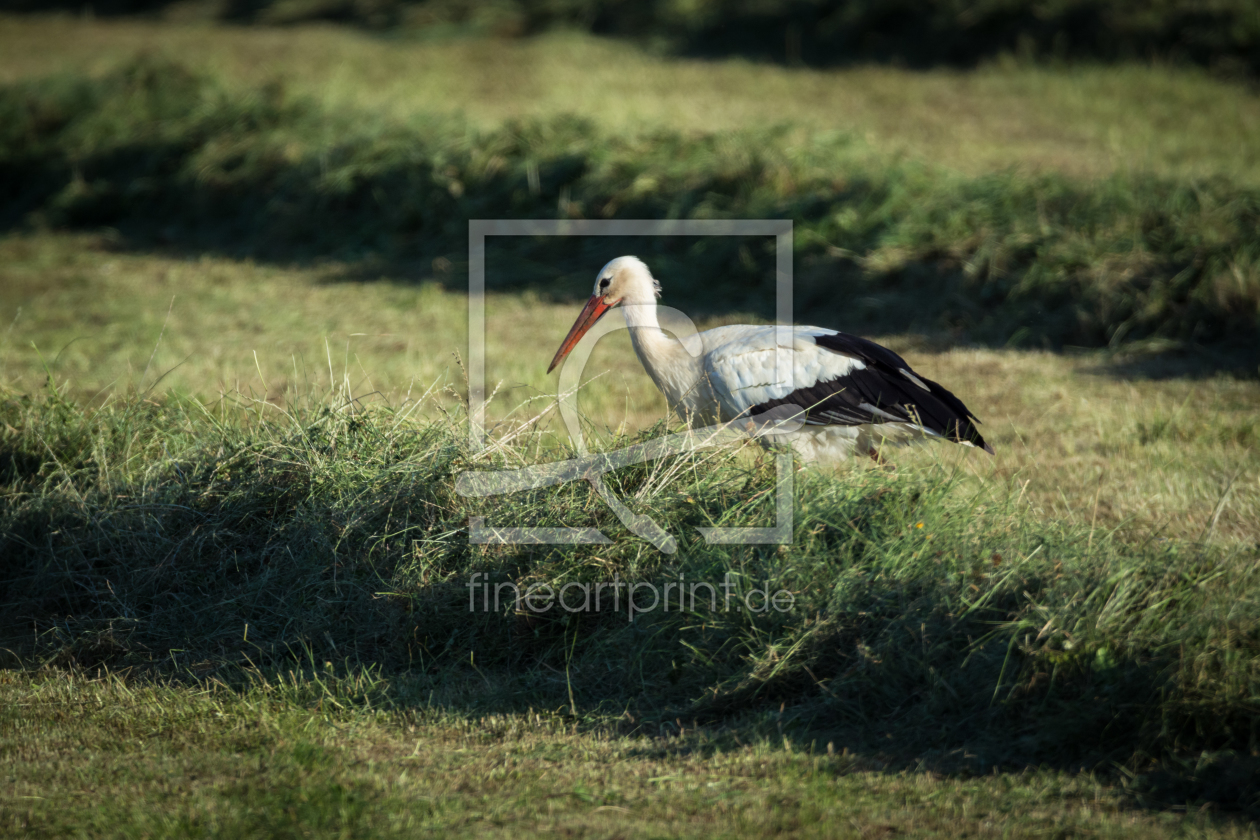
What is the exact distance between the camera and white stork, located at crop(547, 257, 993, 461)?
505cm

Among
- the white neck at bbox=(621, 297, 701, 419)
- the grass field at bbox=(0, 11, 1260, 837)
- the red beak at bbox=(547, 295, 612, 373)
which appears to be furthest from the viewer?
the red beak at bbox=(547, 295, 612, 373)

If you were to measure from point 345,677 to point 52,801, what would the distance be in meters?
0.95

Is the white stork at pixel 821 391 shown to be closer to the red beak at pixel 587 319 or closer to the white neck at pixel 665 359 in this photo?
the white neck at pixel 665 359

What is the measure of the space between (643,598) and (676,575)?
0.15 metres

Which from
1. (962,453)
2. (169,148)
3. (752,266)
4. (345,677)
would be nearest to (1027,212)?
(752,266)

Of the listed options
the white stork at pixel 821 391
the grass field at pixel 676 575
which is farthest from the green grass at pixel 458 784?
the white stork at pixel 821 391

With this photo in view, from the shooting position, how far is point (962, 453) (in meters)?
5.38

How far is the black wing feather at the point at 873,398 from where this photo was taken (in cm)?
Result: 502

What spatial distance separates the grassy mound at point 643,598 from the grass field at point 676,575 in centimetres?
1

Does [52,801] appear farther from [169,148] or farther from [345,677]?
[169,148]
